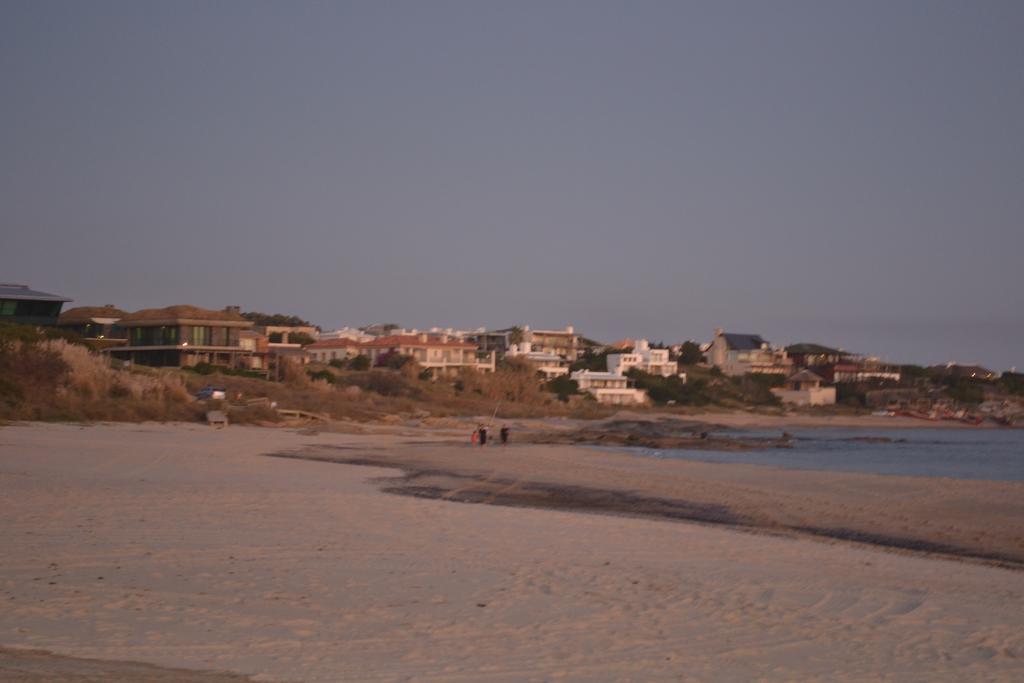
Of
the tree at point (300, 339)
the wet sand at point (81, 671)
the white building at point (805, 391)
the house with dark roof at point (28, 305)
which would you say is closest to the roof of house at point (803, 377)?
the white building at point (805, 391)

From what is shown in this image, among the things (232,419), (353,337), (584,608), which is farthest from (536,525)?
(353,337)

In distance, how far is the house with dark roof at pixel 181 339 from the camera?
63031mm

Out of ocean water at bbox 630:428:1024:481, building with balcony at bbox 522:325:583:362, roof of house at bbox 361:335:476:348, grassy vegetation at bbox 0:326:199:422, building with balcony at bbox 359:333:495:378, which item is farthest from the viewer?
building with balcony at bbox 522:325:583:362

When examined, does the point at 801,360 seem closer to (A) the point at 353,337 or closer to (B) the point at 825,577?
(A) the point at 353,337

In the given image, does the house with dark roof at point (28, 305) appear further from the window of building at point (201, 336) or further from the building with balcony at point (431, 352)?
the building with balcony at point (431, 352)

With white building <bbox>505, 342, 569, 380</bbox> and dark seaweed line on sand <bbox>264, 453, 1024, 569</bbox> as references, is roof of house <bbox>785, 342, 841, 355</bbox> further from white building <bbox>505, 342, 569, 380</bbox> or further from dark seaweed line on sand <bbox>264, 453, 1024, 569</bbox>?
dark seaweed line on sand <bbox>264, 453, 1024, 569</bbox>

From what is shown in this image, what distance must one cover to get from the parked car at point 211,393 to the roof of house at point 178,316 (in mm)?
18720

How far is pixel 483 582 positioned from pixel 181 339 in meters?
56.7

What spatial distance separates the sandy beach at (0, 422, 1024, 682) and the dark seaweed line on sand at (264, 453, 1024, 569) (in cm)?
10

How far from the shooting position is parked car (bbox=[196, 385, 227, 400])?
138 feet

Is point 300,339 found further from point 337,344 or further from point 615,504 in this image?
point 615,504

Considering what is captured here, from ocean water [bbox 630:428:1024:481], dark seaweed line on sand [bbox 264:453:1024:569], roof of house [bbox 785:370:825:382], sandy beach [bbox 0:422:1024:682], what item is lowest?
ocean water [bbox 630:428:1024:481]

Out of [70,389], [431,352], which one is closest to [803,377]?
[431,352]

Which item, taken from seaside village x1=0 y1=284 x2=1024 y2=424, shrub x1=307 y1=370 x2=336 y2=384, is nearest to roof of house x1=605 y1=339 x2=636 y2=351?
seaside village x1=0 y1=284 x2=1024 y2=424
